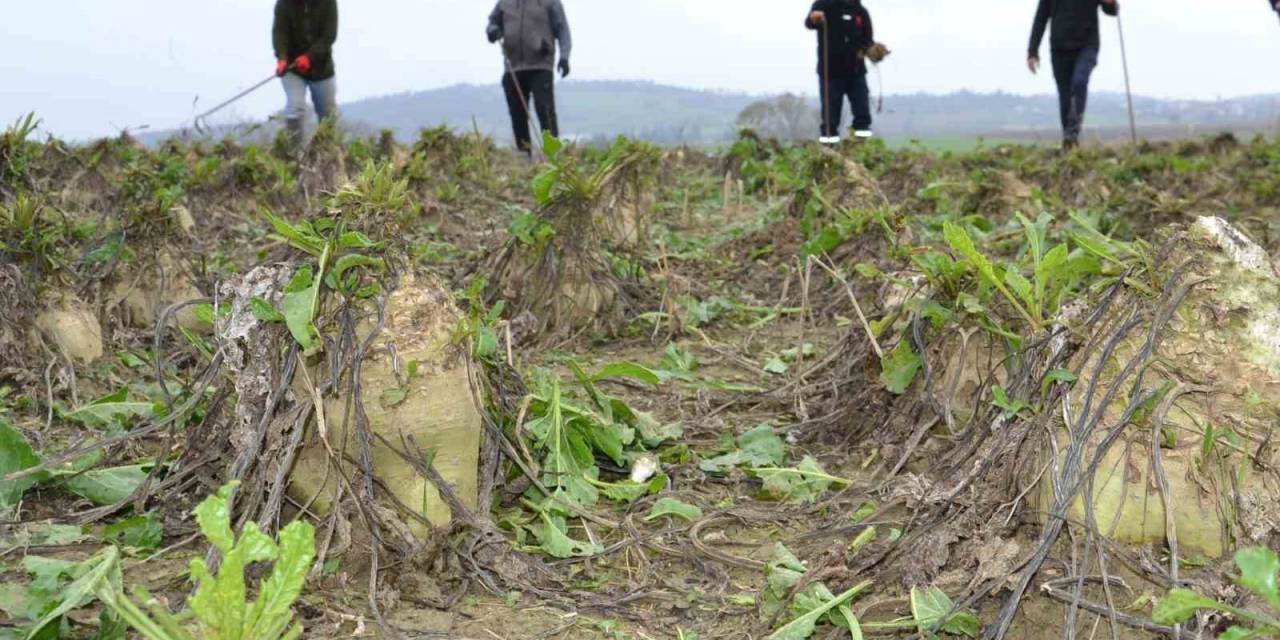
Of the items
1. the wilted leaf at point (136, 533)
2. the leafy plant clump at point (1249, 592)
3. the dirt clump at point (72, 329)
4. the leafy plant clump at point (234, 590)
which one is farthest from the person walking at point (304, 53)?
the leafy plant clump at point (1249, 592)

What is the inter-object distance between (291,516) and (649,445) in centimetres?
118

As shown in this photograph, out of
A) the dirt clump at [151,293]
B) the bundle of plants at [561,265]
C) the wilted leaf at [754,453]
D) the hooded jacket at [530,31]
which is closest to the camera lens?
the wilted leaf at [754,453]

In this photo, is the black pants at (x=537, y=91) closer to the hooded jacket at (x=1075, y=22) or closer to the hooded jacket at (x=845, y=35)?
the hooded jacket at (x=845, y=35)

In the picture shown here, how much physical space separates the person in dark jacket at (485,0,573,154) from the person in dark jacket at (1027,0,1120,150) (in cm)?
427

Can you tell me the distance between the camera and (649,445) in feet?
11.4

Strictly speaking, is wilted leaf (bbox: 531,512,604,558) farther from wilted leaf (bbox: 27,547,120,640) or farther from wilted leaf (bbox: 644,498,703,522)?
wilted leaf (bbox: 27,547,120,640)

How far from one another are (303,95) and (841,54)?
4.86 meters

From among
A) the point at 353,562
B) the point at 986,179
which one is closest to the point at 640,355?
the point at 353,562

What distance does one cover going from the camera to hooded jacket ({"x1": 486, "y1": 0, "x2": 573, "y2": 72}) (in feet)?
35.2

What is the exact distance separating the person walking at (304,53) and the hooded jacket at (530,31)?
1.45 m

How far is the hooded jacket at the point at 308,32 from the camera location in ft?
32.9

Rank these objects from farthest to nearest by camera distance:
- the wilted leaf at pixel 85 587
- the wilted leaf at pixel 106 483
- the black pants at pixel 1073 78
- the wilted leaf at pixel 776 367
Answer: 1. the black pants at pixel 1073 78
2. the wilted leaf at pixel 776 367
3. the wilted leaf at pixel 106 483
4. the wilted leaf at pixel 85 587

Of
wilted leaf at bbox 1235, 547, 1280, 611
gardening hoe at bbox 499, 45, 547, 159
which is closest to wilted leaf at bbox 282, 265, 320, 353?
wilted leaf at bbox 1235, 547, 1280, 611

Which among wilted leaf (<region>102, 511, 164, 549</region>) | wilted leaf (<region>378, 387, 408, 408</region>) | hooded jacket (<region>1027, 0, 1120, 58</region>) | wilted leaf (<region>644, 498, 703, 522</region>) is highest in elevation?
hooded jacket (<region>1027, 0, 1120, 58</region>)
